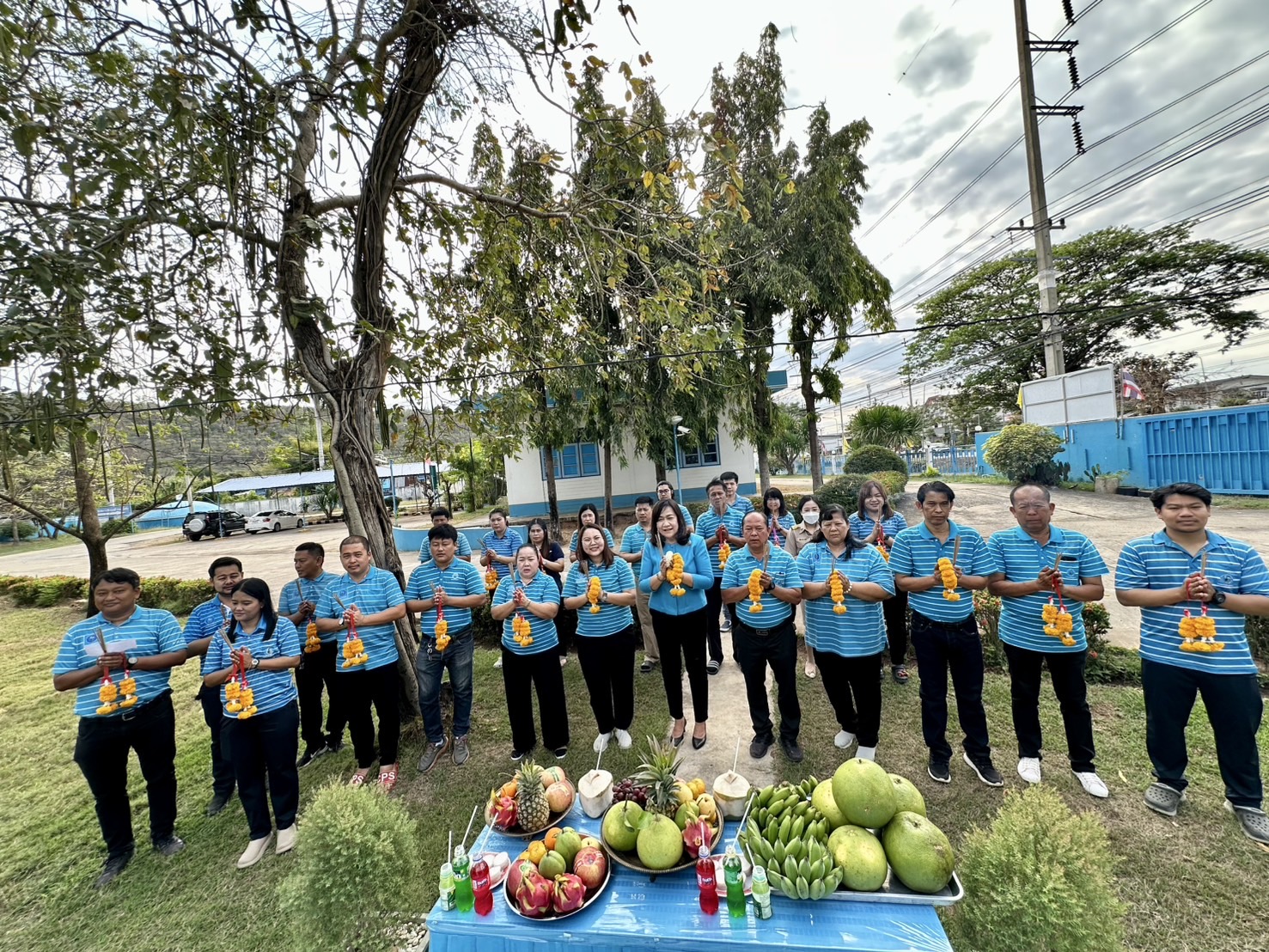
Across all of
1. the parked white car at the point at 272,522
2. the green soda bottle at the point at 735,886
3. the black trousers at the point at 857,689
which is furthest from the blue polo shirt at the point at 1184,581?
the parked white car at the point at 272,522

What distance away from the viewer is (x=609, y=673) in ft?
13.2

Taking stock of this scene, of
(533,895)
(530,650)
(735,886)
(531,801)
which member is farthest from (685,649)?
(533,895)

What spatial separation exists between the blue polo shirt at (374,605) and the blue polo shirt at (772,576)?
8.25 ft

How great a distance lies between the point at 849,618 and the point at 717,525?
232 cm

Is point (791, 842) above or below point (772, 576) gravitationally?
below

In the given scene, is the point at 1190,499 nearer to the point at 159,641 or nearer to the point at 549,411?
the point at 159,641

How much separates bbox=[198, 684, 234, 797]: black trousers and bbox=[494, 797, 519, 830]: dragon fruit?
2845mm

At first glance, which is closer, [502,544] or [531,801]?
[531,801]

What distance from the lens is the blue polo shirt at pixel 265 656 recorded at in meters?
3.14

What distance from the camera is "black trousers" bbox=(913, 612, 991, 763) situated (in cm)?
329

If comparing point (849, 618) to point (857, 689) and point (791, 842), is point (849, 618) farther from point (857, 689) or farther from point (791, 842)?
point (791, 842)

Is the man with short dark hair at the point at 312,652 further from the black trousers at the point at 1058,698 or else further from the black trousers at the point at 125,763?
the black trousers at the point at 1058,698

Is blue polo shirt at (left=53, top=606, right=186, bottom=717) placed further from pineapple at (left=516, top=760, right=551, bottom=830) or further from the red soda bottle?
the red soda bottle

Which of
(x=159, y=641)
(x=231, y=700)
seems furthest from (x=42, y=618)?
(x=231, y=700)
